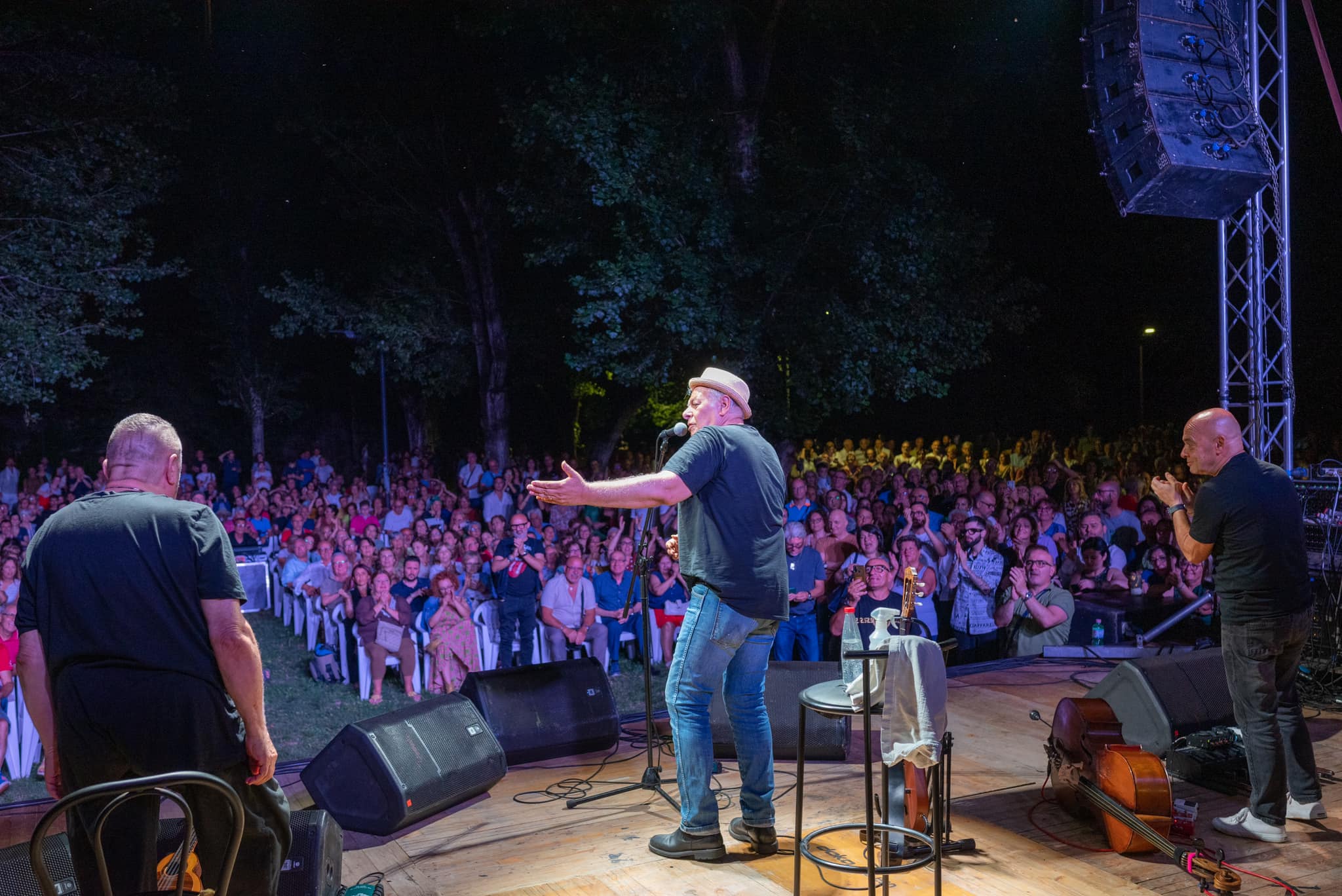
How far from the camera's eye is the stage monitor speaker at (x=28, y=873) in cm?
333

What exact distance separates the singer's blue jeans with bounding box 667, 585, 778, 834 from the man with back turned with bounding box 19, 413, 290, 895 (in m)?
1.56

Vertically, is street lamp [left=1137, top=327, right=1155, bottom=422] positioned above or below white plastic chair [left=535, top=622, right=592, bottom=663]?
above

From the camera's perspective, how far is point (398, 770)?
4.53 metres

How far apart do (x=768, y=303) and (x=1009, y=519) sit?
155 inches

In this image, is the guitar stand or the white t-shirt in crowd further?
the white t-shirt in crowd

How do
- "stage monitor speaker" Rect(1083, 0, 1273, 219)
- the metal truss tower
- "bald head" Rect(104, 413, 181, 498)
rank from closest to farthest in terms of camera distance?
"bald head" Rect(104, 413, 181, 498), "stage monitor speaker" Rect(1083, 0, 1273, 219), the metal truss tower

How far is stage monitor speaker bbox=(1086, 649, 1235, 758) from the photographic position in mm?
4973

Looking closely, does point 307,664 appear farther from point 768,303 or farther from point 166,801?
point 768,303

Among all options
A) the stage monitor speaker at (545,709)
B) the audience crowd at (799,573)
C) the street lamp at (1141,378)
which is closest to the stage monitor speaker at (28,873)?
the stage monitor speaker at (545,709)

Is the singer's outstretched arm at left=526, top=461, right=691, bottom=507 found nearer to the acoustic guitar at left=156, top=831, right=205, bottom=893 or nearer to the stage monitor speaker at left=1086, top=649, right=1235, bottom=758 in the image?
the acoustic guitar at left=156, top=831, right=205, bottom=893

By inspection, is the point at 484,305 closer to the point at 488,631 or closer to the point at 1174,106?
the point at 488,631

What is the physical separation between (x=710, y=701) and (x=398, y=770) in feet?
4.93

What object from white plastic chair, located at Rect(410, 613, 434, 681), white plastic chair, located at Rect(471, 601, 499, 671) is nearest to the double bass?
white plastic chair, located at Rect(471, 601, 499, 671)

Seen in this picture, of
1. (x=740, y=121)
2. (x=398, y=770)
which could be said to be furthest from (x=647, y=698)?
(x=740, y=121)
